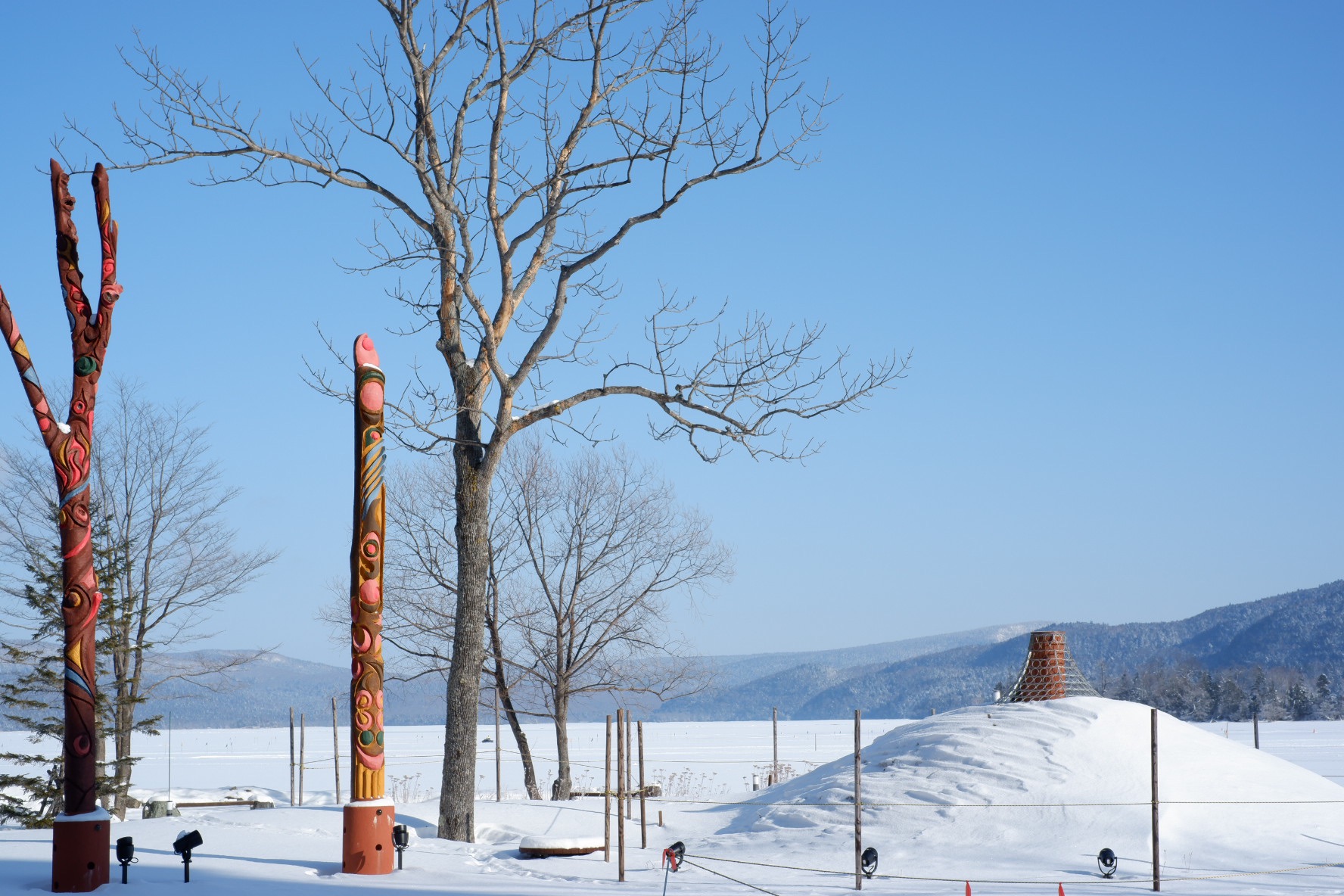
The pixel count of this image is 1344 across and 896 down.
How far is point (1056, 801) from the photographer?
50.4 feet

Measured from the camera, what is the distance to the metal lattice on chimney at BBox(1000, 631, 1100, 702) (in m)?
19.1

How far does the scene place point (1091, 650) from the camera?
14275 cm

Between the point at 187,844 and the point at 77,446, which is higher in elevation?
the point at 77,446

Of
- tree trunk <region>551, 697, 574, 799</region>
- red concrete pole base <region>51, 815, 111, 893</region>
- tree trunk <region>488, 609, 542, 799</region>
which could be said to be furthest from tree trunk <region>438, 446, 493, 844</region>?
tree trunk <region>488, 609, 542, 799</region>

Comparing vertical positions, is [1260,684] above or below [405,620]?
below

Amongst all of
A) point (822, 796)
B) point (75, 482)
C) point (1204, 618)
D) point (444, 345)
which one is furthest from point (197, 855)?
point (1204, 618)

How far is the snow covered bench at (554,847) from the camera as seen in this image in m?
13.5

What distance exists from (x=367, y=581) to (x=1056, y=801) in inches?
380

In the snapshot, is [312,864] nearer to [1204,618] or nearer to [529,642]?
[529,642]

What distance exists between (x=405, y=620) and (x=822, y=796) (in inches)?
431

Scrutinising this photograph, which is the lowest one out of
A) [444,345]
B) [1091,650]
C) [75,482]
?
[1091,650]

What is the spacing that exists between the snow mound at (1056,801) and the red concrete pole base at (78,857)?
8027 millimetres

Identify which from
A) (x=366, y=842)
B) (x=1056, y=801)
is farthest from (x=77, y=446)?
(x=1056, y=801)

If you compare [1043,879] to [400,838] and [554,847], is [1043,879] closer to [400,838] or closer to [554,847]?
[554,847]
